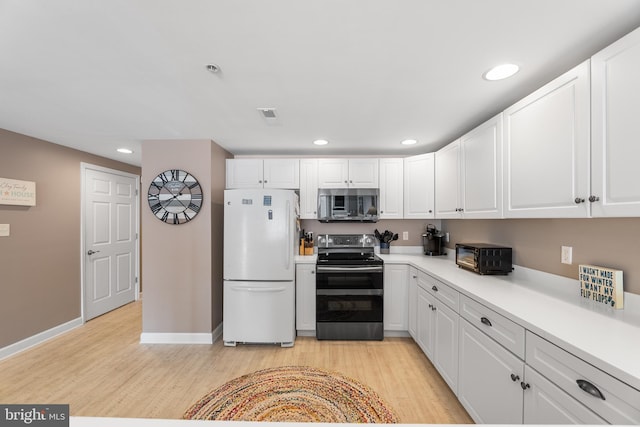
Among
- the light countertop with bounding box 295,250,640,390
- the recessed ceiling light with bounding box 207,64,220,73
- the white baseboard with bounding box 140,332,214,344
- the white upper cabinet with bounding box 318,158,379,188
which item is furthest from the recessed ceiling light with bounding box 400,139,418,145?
the white baseboard with bounding box 140,332,214,344

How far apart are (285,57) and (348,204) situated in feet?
6.69

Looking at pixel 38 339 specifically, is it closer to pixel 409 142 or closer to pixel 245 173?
pixel 245 173

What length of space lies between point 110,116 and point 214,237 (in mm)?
1444

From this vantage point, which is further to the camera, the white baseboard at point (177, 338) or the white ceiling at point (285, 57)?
the white baseboard at point (177, 338)

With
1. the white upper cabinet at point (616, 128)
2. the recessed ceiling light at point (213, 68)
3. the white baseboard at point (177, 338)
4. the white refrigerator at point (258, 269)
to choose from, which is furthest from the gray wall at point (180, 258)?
the white upper cabinet at point (616, 128)

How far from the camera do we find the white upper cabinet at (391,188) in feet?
10.9

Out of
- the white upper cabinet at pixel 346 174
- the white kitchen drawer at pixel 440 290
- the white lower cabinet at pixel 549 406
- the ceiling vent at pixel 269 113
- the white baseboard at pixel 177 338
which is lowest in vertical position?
the white baseboard at pixel 177 338

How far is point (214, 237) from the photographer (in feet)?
9.79

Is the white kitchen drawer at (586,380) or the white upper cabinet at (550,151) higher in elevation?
the white upper cabinet at (550,151)

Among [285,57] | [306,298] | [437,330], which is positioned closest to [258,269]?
[306,298]

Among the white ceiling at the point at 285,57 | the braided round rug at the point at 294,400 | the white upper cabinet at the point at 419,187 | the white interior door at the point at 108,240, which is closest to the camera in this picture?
the white ceiling at the point at 285,57

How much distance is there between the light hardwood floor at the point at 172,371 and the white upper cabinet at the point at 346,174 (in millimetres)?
1822

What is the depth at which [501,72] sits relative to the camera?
158cm

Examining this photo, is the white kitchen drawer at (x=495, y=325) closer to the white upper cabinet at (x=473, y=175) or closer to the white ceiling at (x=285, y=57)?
the white upper cabinet at (x=473, y=175)
